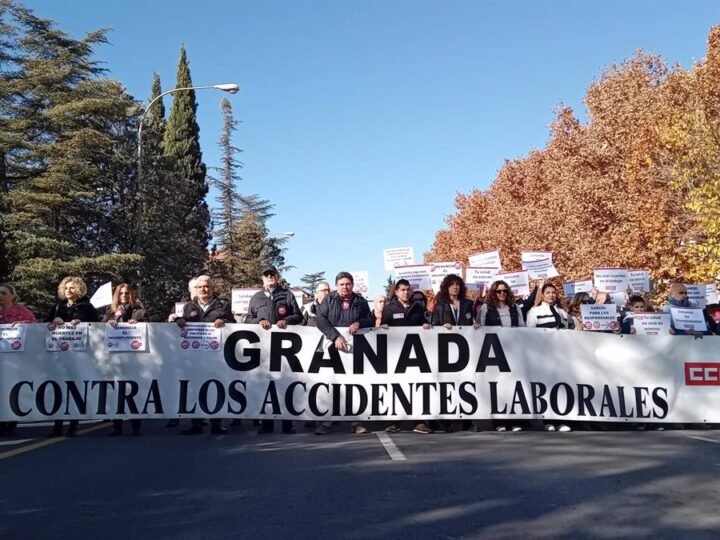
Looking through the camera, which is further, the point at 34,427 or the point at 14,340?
the point at 34,427

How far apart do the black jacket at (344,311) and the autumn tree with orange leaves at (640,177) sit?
1314 cm

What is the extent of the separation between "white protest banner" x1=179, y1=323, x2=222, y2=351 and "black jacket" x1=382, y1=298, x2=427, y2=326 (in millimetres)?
2125

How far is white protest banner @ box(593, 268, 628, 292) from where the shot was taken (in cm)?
1628

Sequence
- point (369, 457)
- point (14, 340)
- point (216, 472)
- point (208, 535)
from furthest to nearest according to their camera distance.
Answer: point (14, 340), point (369, 457), point (216, 472), point (208, 535)

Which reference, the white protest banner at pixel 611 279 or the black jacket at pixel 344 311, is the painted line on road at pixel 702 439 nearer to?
the black jacket at pixel 344 311

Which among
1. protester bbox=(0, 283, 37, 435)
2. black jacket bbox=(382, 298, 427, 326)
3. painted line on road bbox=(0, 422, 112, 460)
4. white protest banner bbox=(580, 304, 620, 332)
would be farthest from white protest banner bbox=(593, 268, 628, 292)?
protester bbox=(0, 283, 37, 435)

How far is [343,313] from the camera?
1055 cm

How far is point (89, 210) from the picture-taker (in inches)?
1531

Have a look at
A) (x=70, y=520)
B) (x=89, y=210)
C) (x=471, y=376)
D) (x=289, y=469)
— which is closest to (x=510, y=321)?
(x=471, y=376)

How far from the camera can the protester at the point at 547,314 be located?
439 inches

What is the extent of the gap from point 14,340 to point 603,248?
2554 cm

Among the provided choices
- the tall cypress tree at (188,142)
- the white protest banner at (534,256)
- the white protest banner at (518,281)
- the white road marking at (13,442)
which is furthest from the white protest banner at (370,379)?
the tall cypress tree at (188,142)

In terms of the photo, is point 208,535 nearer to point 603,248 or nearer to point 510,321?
point 510,321

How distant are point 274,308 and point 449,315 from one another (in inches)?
88.9
